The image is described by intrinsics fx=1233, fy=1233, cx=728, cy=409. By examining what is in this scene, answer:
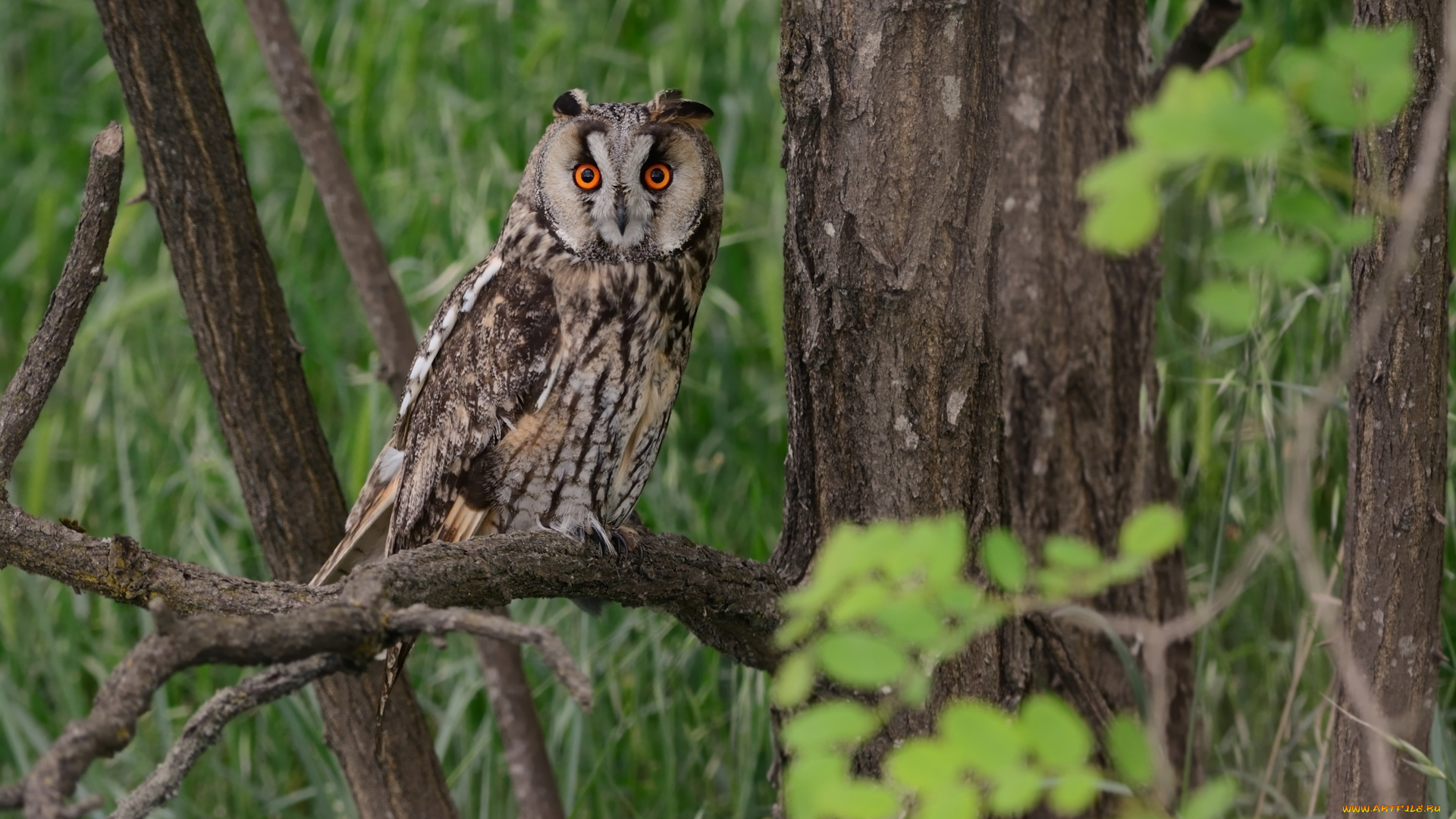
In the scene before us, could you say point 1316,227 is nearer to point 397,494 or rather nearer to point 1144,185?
point 1144,185

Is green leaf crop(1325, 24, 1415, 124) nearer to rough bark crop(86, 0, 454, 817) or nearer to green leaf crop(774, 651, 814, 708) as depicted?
green leaf crop(774, 651, 814, 708)

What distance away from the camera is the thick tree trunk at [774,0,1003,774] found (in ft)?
4.63

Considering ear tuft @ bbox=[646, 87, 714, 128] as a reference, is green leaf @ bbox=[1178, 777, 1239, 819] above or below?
below

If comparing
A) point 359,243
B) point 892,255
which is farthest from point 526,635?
point 359,243

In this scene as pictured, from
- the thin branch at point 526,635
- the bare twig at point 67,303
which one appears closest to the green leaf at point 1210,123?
the thin branch at point 526,635

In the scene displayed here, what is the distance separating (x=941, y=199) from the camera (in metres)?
1.43

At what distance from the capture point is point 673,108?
5.53 ft

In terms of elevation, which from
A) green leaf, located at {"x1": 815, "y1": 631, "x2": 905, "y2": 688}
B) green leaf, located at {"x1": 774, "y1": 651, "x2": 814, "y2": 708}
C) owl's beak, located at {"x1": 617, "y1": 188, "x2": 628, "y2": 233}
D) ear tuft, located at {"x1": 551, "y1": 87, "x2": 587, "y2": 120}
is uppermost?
ear tuft, located at {"x1": 551, "y1": 87, "x2": 587, "y2": 120}

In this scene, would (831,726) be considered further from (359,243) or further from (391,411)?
(391,411)

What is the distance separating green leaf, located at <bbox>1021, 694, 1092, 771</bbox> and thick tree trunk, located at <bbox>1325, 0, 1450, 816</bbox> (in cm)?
81

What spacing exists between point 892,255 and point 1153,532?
0.72m

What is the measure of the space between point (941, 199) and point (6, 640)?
2256 mm

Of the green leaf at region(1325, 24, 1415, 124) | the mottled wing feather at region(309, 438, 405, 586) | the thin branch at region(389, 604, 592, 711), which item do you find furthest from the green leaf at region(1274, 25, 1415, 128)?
the mottled wing feather at region(309, 438, 405, 586)

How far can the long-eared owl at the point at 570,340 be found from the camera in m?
1.70
